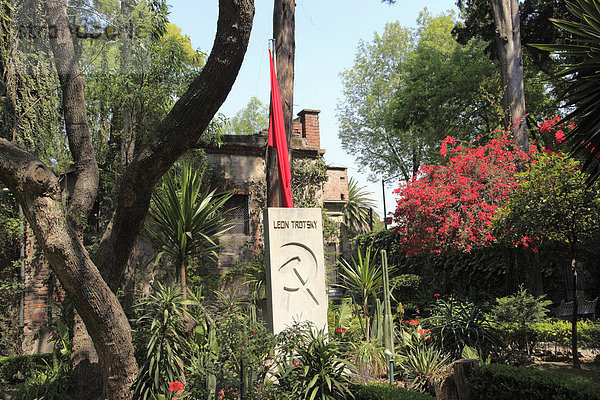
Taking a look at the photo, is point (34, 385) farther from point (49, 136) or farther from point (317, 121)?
point (317, 121)

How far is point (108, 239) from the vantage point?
6.14 metres

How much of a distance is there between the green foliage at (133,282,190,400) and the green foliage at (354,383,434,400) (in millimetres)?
2115

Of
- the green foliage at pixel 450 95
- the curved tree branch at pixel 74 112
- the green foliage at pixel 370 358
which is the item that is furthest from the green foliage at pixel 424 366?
the green foliage at pixel 450 95

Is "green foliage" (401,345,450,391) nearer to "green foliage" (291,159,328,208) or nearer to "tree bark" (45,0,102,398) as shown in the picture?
"tree bark" (45,0,102,398)

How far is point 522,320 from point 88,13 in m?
9.57

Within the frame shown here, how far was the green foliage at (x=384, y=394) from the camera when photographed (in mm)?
4975

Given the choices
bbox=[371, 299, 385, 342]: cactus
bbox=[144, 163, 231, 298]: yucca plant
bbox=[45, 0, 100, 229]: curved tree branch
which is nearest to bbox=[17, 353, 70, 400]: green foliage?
bbox=[144, 163, 231, 298]: yucca plant

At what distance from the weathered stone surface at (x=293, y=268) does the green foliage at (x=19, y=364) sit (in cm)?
522

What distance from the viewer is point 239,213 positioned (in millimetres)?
11891

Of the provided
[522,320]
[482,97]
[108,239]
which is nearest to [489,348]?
[522,320]

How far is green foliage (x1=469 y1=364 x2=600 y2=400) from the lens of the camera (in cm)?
501

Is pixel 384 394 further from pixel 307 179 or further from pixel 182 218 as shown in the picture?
pixel 307 179

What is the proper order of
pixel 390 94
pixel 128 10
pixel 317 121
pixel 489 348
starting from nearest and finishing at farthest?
pixel 489 348 → pixel 128 10 → pixel 317 121 → pixel 390 94

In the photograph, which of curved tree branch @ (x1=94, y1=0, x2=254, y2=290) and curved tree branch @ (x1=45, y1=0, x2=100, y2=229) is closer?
curved tree branch @ (x1=94, y1=0, x2=254, y2=290)
